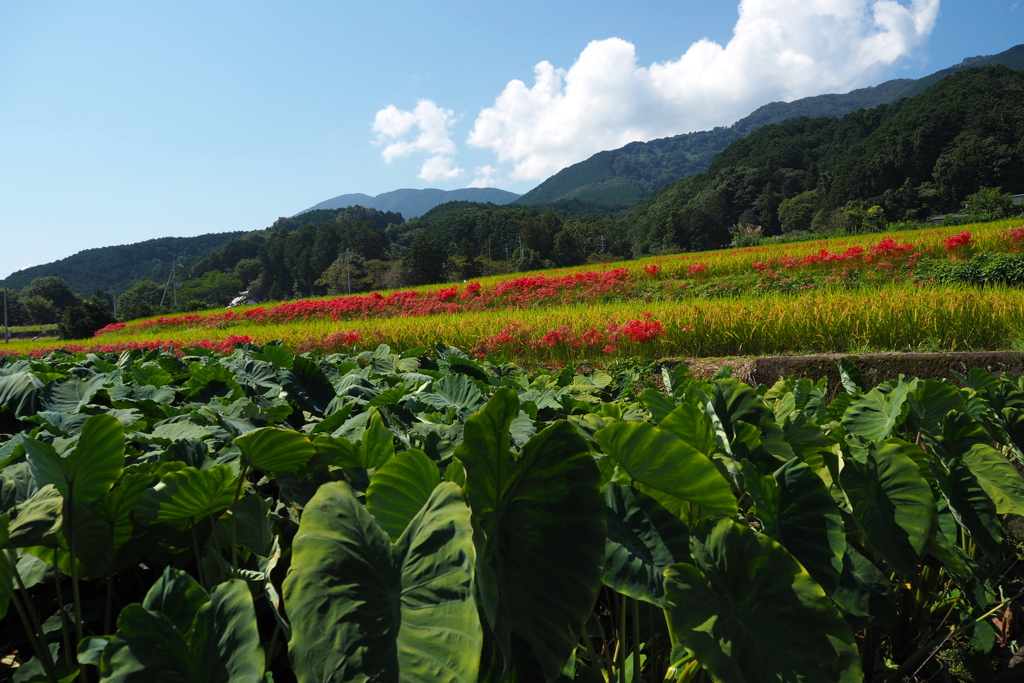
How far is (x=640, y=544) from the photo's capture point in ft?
1.64

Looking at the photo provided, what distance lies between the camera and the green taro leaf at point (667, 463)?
1.50ft

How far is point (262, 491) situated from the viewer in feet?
2.64

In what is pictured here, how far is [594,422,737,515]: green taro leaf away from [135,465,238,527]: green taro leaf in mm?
379

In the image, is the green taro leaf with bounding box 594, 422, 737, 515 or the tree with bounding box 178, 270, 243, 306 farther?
the tree with bounding box 178, 270, 243, 306

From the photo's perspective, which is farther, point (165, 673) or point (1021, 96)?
point (1021, 96)

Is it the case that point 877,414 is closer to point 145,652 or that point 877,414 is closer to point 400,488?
point 400,488

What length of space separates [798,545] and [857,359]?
348cm

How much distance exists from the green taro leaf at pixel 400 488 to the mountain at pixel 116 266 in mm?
102282

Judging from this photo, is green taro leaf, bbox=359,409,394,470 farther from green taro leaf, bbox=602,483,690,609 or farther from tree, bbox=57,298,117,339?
tree, bbox=57,298,117,339

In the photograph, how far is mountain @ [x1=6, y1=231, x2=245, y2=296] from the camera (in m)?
88.6

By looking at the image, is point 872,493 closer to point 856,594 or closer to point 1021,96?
point 856,594

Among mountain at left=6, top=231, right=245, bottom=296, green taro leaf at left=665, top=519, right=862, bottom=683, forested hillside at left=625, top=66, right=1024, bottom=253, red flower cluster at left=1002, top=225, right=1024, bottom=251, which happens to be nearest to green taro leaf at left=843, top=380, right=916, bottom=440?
green taro leaf at left=665, top=519, right=862, bottom=683

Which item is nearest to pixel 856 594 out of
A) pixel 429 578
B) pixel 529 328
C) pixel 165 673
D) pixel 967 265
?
pixel 429 578

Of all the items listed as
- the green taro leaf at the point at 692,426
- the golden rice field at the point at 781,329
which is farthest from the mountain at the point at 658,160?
the green taro leaf at the point at 692,426
